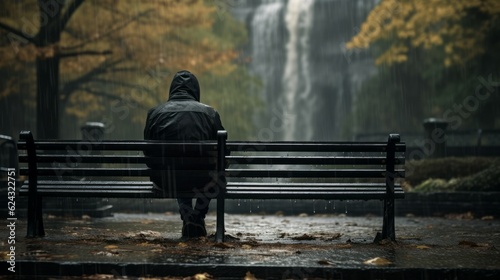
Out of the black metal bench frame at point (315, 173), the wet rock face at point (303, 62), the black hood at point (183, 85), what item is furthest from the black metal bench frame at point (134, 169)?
the wet rock face at point (303, 62)

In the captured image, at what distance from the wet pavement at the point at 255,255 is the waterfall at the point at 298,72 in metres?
30.9

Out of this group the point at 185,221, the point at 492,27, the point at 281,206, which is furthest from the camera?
the point at 492,27

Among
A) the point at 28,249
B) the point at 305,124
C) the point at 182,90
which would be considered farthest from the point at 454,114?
the point at 28,249

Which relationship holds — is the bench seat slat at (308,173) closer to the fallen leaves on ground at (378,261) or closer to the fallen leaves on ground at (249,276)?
the fallen leaves on ground at (378,261)

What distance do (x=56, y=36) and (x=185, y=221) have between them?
34.2 ft

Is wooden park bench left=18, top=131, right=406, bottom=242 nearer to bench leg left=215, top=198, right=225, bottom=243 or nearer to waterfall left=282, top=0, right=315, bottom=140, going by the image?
bench leg left=215, top=198, right=225, bottom=243

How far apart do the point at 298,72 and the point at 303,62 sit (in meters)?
0.60

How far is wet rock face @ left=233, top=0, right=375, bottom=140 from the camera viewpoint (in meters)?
39.0

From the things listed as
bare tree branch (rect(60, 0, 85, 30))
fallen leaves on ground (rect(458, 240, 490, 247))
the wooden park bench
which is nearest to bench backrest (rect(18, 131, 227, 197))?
the wooden park bench

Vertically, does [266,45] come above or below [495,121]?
above

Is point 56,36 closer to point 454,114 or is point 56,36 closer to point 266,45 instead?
point 454,114

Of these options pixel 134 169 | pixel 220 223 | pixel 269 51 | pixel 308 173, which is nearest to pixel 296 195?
pixel 308 173

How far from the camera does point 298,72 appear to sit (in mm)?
39438

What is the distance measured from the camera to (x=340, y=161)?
6.66 meters
